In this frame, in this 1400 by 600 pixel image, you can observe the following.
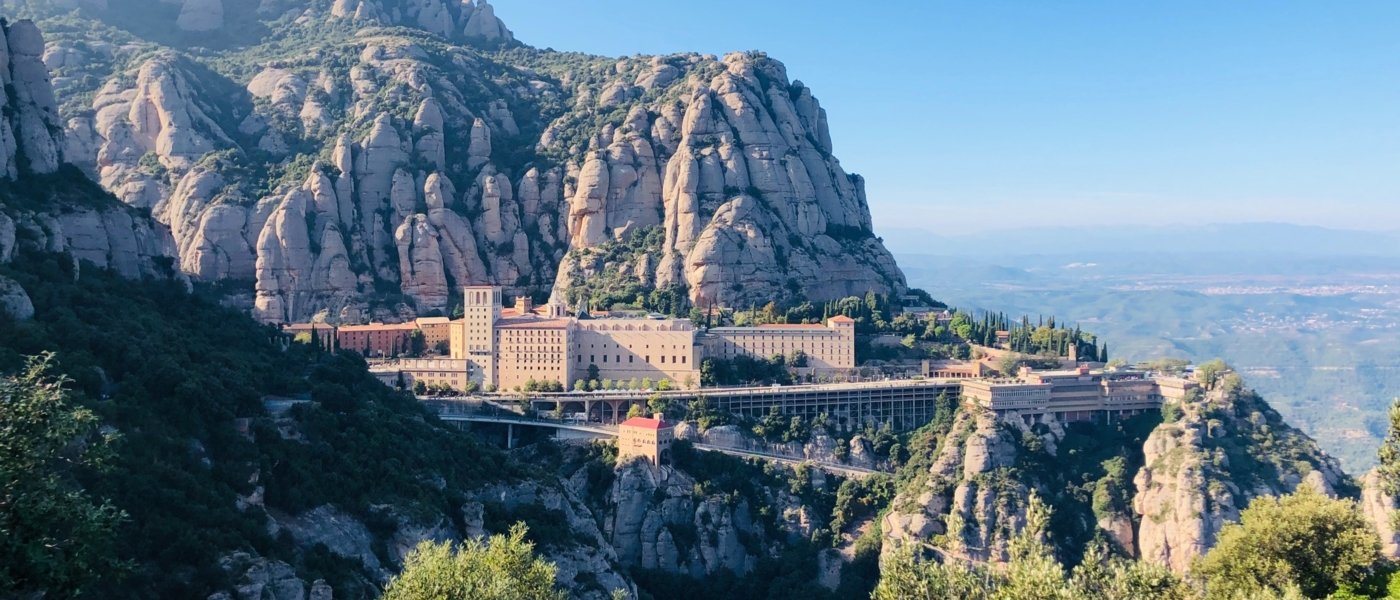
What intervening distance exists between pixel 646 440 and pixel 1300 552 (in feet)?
162

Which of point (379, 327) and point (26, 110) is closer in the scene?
point (26, 110)

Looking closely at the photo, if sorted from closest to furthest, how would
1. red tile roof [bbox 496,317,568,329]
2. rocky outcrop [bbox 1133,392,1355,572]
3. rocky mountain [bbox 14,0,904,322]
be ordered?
rocky outcrop [bbox 1133,392,1355,572], red tile roof [bbox 496,317,568,329], rocky mountain [bbox 14,0,904,322]

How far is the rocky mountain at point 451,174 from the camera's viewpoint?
124m

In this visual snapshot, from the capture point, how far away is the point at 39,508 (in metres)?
29.1

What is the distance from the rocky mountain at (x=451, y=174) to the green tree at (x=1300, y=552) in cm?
7453

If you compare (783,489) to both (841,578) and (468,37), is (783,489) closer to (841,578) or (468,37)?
(841,578)

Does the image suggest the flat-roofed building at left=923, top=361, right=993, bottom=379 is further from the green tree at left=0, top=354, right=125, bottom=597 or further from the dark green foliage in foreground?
the green tree at left=0, top=354, right=125, bottom=597

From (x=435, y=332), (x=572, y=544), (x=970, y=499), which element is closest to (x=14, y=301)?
(x=572, y=544)

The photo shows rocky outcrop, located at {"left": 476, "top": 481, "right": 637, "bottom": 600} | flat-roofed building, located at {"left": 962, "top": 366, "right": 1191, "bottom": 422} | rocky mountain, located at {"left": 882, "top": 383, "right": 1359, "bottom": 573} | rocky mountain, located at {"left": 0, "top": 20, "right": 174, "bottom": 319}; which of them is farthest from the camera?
flat-roofed building, located at {"left": 962, "top": 366, "right": 1191, "bottom": 422}

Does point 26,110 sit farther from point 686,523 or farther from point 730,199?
point 730,199

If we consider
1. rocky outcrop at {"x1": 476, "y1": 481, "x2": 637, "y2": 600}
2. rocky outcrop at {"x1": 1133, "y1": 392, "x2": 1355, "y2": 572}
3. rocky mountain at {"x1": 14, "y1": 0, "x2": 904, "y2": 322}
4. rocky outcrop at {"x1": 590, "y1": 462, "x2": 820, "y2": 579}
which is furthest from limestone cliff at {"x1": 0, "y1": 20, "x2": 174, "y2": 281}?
rocky outcrop at {"x1": 1133, "y1": 392, "x2": 1355, "y2": 572}

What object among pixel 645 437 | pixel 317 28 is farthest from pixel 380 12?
pixel 645 437

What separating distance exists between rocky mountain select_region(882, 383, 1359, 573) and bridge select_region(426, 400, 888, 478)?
5708mm

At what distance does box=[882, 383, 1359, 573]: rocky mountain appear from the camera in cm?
8412
